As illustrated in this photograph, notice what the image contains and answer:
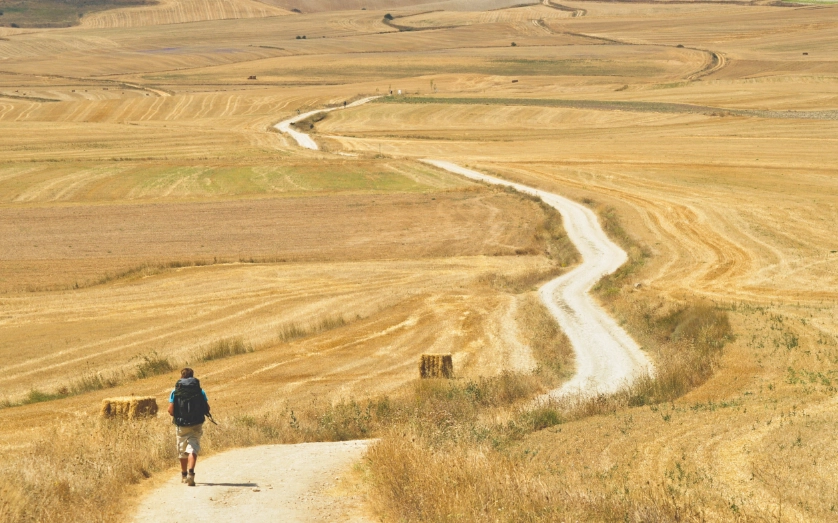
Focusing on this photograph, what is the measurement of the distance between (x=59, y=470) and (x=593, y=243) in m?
42.6

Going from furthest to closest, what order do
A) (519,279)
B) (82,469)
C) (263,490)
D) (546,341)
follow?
(519,279) → (546,341) → (82,469) → (263,490)

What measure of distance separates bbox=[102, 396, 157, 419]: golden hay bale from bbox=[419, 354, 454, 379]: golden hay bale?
7.94m

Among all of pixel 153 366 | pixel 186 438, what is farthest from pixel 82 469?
pixel 153 366

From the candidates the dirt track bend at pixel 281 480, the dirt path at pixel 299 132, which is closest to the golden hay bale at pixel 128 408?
the dirt track bend at pixel 281 480

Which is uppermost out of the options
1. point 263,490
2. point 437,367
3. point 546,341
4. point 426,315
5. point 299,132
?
point 263,490

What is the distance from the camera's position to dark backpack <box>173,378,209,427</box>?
49.8 ft

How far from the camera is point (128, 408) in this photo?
20.1m

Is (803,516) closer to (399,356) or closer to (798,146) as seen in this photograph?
(399,356)

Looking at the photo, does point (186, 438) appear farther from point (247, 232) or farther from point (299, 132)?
point (299, 132)

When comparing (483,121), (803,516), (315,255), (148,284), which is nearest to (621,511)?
(803,516)

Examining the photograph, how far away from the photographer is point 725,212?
196ft

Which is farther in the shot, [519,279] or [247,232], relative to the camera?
[247,232]

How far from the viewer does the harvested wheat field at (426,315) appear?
13789 mm

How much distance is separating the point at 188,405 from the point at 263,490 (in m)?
2.05
